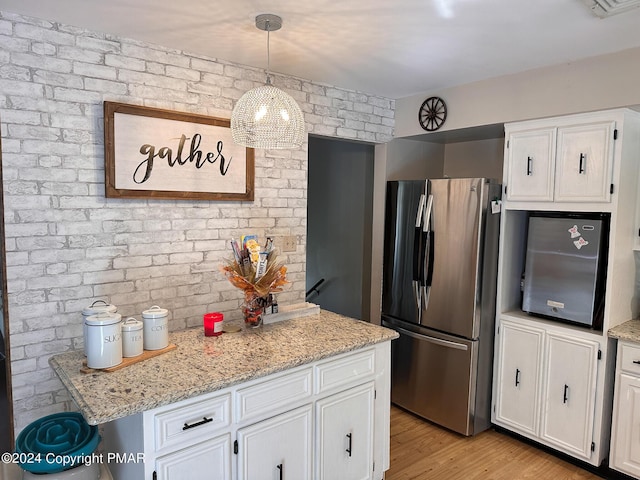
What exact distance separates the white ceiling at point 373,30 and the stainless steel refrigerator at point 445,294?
0.83 metres

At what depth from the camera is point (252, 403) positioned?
5.99 ft

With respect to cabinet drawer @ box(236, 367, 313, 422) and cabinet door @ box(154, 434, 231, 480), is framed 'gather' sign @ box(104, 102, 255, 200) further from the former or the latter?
cabinet door @ box(154, 434, 231, 480)

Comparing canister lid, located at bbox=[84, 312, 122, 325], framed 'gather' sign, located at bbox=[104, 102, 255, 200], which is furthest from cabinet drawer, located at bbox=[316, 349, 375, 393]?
framed 'gather' sign, located at bbox=[104, 102, 255, 200]

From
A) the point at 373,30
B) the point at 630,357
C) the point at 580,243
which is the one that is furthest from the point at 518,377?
the point at 373,30

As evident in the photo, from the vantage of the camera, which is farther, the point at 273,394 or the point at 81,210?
the point at 81,210

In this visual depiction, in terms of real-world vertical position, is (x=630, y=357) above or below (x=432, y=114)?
below

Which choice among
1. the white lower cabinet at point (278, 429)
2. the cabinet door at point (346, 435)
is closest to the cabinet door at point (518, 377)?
the white lower cabinet at point (278, 429)

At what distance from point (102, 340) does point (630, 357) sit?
2716 millimetres

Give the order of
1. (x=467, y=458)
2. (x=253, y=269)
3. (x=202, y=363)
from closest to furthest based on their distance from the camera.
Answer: (x=202, y=363)
(x=253, y=269)
(x=467, y=458)

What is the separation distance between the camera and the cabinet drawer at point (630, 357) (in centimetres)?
246

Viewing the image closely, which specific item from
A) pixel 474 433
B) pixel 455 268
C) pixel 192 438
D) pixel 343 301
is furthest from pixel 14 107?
pixel 474 433

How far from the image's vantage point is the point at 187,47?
8.05 ft

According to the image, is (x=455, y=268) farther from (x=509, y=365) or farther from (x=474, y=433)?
(x=474, y=433)

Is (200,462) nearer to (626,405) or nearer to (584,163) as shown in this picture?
(626,405)
